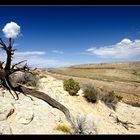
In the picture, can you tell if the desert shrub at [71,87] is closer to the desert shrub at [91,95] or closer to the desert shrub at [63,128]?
the desert shrub at [91,95]

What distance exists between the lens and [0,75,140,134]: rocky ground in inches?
350

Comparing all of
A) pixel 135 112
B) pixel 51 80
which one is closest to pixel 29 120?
pixel 51 80

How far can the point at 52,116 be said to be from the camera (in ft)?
34.2

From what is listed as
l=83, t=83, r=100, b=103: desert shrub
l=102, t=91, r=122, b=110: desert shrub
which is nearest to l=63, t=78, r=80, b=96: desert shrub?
l=83, t=83, r=100, b=103: desert shrub

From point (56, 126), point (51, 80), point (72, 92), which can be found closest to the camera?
point (56, 126)

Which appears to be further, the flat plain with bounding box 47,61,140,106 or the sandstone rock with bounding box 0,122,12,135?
the flat plain with bounding box 47,61,140,106

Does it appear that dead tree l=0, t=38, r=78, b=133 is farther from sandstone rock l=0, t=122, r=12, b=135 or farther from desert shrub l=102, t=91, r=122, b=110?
desert shrub l=102, t=91, r=122, b=110

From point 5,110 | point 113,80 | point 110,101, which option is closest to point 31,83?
point 110,101

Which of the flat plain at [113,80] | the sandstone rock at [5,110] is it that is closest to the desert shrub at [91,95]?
the sandstone rock at [5,110]

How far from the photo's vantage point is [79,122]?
10.5 meters

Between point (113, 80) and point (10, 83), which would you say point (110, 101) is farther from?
point (113, 80)
